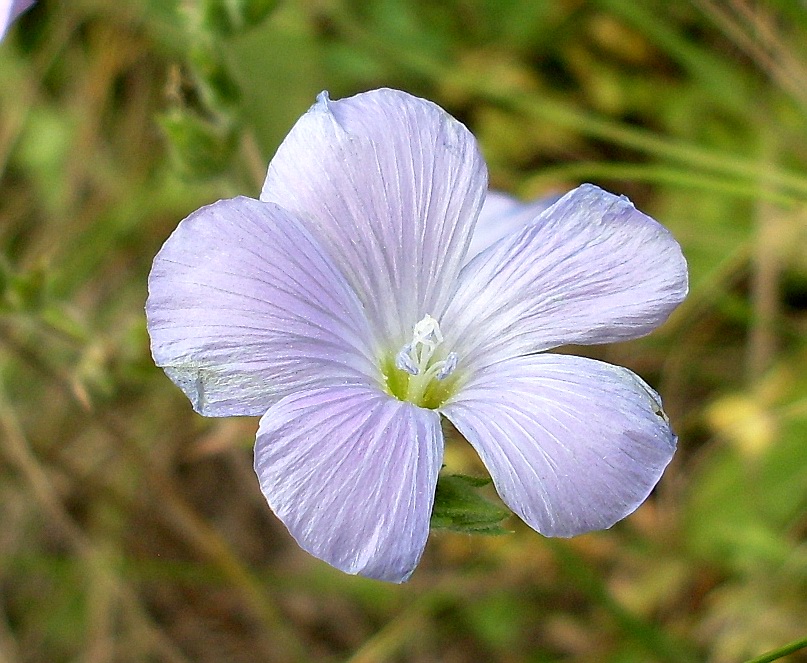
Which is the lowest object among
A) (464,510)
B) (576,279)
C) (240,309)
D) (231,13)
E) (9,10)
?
(464,510)

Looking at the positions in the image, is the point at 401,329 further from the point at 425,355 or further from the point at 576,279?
the point at 576,279

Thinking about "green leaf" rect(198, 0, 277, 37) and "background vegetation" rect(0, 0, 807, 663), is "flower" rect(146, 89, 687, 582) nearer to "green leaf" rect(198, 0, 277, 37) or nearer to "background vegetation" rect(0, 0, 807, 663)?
"green leaf" rect(198, 0, 277, 37)

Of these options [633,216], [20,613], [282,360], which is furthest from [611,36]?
[20,613]

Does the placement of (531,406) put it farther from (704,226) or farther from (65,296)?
(65,296)

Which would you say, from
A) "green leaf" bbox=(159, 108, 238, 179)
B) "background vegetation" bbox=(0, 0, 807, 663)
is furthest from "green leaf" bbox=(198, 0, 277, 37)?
"background vegetation" bbox=(0, 0, 807, 663)

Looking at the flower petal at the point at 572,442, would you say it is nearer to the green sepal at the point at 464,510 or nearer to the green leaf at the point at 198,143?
the green sepal at the point at 464,510

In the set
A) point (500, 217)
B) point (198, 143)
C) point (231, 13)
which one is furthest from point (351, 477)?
point (231, 13)
